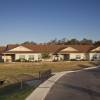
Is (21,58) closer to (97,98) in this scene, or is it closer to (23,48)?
(23,48)

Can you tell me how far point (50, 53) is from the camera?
7488cm

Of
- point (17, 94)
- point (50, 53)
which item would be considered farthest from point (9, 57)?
point (17, 94)

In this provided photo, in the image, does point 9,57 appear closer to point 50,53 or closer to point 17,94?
point 50,53

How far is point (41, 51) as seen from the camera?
7444 cm

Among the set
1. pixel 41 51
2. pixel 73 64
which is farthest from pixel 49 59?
pixel 73 64

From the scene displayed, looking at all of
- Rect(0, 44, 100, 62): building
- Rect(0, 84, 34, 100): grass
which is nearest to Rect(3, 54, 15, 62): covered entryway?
Rect(0, 44, 100, 62): building

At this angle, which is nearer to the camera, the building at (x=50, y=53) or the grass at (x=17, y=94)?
the grass at (x=17, y=94)

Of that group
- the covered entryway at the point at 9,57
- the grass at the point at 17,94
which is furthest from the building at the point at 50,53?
the grass at the point at 17,94

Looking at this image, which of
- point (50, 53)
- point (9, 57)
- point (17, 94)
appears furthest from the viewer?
point (50, 53)

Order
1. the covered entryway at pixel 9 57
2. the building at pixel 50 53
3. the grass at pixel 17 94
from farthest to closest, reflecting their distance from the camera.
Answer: the covered entryway at pixel 9 57, the building at pixel 50 53, the grass at pixel 17 94

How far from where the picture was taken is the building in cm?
7144

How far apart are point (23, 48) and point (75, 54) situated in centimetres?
1262

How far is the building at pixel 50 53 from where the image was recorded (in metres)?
71.4

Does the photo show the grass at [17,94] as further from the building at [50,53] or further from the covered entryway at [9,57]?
the covered entryway at [9,57]
